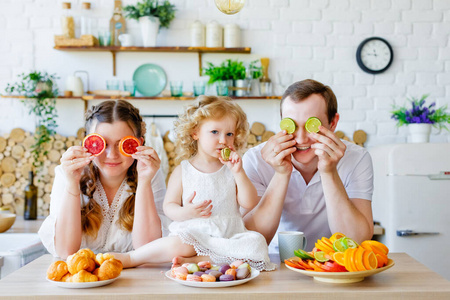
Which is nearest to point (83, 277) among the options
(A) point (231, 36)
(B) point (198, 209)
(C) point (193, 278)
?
(C) point (193, 278)

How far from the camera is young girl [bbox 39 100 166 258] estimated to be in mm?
1977

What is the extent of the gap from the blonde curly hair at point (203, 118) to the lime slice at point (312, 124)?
298 mm

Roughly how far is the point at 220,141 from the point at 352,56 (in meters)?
2.99

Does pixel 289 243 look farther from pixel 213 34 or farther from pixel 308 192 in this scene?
pixel 213 34

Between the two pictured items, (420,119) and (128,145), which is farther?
(420,119)

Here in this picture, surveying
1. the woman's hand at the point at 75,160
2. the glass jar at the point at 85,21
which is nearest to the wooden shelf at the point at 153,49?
the glass jar at the point at 85,21

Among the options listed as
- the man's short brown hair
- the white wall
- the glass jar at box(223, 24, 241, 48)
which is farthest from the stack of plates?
the man's short brown hair

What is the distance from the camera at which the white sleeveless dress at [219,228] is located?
1758mm

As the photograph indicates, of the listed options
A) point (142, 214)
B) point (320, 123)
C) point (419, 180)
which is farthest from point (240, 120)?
point (419, 180)

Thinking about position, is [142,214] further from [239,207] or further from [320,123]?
[320,123]

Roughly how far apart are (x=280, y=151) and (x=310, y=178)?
46 cm

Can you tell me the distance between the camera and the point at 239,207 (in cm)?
212

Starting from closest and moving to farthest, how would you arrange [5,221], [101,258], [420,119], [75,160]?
[101,258]
[75,160]
[5,221]
[420,119]

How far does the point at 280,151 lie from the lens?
2055mm
